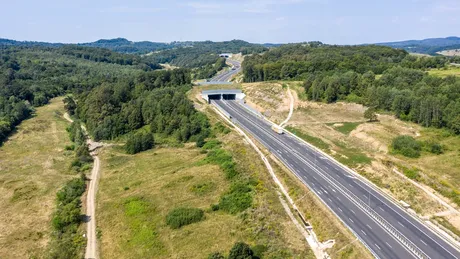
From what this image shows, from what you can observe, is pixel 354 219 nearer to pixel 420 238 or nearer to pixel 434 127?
pixel 420 238

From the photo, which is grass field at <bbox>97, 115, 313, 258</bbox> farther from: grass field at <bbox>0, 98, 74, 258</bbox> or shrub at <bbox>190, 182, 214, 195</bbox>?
grass field at <bbox>0, 98, 74, 258</bbox>

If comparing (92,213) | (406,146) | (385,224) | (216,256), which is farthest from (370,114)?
(92,213)

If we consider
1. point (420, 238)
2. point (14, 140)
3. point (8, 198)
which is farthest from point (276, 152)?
point (14, 140)

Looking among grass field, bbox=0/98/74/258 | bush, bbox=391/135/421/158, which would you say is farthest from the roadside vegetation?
grass field, bbox=0/98/74/258

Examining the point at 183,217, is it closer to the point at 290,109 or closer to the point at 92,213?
the point at 92,213

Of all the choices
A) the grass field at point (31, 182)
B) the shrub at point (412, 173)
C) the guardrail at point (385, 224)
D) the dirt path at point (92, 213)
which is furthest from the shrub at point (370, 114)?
the grass field at point (31, 182)

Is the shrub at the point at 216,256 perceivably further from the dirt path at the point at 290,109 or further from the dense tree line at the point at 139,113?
the dirt path at the point at 290,109
